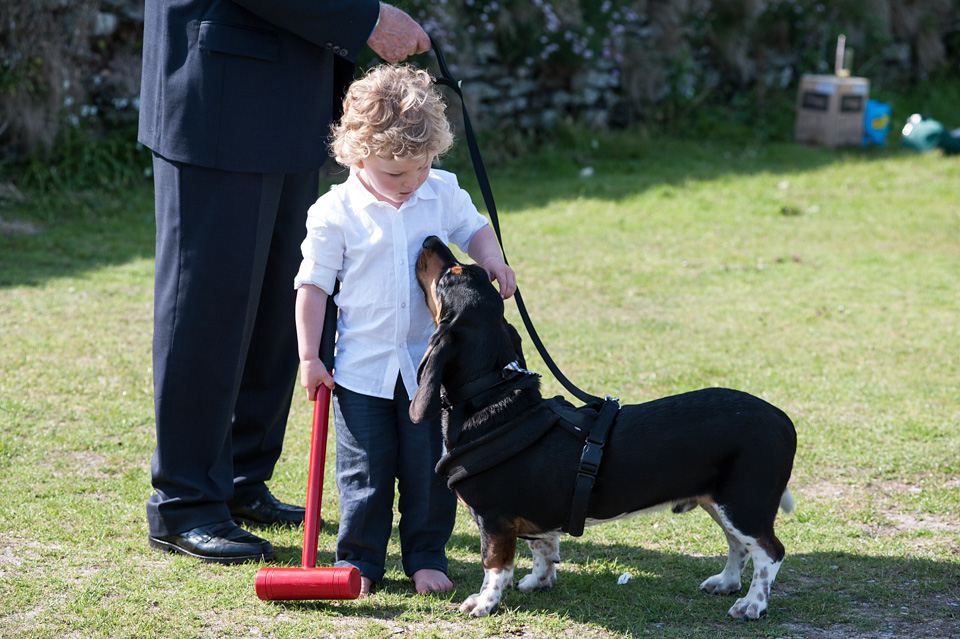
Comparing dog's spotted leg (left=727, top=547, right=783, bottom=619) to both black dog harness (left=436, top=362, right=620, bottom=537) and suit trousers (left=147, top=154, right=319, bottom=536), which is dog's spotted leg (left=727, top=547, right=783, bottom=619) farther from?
suit trousers (left=147, top=154, right=319, bottom=536)

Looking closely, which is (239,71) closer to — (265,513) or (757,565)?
(265,513)

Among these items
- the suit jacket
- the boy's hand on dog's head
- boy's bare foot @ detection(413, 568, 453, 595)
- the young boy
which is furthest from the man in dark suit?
the boy's hand on dog's head

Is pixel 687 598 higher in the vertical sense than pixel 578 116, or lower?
lower

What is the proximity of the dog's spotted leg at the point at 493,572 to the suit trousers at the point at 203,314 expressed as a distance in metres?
1.00

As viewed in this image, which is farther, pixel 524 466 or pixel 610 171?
pixel 610 171

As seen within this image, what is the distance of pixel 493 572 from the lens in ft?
9.75

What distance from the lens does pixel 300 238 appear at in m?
3.60

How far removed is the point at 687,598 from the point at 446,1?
8460mm

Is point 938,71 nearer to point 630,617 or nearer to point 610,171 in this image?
point 610,171

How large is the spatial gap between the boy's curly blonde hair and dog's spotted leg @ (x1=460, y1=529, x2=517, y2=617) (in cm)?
118

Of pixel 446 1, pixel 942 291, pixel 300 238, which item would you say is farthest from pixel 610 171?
pixel 300 238

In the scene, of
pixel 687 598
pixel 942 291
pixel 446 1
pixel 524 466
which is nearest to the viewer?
pixel 524 466

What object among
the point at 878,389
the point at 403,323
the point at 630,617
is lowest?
the point at 630,617

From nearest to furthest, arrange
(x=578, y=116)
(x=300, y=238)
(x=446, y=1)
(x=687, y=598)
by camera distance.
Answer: (x=687, y=598) → (x=300, y=238) → (x=446, y=1) → (x=578, y=116)
